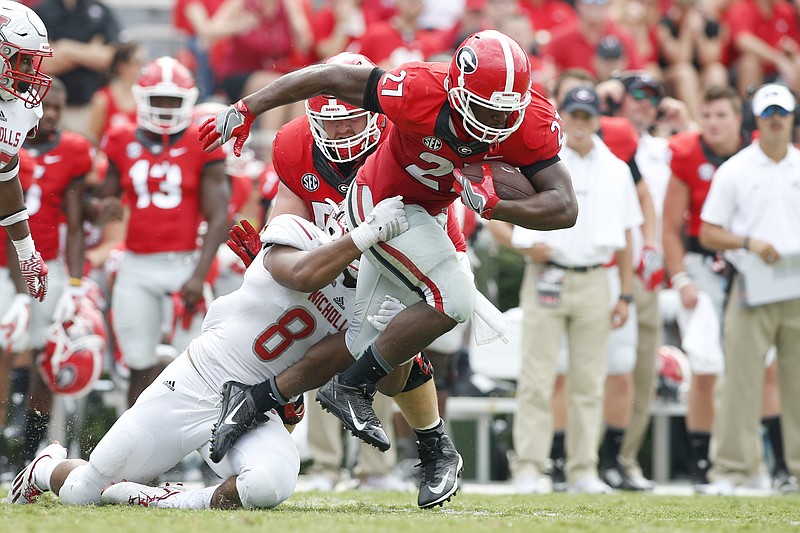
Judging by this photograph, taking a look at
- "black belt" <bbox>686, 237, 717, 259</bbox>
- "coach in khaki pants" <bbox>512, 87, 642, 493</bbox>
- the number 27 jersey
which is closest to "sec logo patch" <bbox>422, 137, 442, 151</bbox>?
the number 27 jersey

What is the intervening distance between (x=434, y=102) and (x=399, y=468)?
3.57 metres

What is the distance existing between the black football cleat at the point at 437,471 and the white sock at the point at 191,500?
87 centimetres

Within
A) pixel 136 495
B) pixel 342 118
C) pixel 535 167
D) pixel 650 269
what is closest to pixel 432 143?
pixel 535 167

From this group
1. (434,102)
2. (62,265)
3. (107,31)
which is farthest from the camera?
(107,31)

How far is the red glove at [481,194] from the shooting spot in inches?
182

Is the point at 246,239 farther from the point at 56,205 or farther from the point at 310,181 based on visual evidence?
the point at 56,205

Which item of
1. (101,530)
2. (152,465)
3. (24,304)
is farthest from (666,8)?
(101,530)

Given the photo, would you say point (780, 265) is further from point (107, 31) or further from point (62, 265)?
point (107, 31)

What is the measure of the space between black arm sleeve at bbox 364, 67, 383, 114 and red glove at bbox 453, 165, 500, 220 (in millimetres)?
450

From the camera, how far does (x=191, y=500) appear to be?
508 cm

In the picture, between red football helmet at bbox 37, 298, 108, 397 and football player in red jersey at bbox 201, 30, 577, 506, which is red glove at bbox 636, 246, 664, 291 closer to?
football player in red jersey at bbox 201, 30, 577, 506

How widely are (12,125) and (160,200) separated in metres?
2.34

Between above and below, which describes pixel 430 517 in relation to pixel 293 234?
below

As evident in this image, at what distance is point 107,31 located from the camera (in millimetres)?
10227
